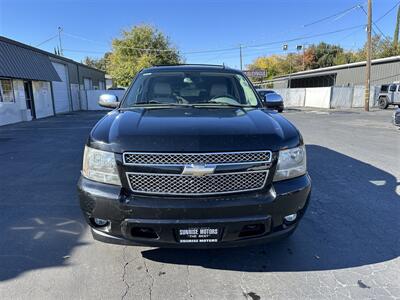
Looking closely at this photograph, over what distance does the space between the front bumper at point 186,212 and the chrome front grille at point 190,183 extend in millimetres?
53

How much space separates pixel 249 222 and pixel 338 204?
242cm

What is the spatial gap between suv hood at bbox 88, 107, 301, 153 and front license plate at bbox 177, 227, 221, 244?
1.98 feet

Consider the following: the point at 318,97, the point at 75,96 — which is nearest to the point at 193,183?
the point at 75,96

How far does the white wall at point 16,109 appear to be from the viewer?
16.1 meters

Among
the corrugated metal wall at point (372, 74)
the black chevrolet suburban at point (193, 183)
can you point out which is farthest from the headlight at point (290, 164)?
the corrugated metal wall at point (372, 74)

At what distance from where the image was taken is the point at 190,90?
3.92 m

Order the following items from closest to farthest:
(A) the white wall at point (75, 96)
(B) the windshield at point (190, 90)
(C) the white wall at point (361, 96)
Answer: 1. (B) the windshield at point (190, 90)
2. (A) the white wall at point (75, 96)
3. (C) the white wall at point (361, 96)

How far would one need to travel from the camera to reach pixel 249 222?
7.66ft

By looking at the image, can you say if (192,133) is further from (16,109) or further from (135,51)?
(135,51)

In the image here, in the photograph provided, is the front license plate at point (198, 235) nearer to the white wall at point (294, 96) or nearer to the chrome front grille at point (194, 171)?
the chrome front grille at point (194, 171)

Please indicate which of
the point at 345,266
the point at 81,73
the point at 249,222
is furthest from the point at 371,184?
the point at 81,73

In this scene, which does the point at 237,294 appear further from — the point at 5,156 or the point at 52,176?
the point at 5,156

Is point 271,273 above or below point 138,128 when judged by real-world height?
below

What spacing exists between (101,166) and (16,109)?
18.0 meters
